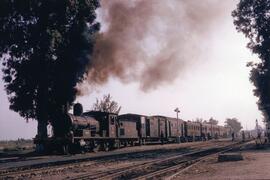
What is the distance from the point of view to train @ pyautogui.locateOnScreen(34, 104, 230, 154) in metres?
26.7

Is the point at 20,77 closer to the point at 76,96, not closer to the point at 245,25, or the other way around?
the point at 76,96

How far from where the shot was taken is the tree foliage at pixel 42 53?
31.7 metres

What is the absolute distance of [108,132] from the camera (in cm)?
3142

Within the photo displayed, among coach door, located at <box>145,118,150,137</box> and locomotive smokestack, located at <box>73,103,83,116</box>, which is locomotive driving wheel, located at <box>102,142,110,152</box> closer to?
locomotive smokestack, located at <box>73,103,83,116</box>

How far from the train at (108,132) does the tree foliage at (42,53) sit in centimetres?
370

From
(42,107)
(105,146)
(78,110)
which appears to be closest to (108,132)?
(105,146)

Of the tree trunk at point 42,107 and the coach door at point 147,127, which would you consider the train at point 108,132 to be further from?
the tree trunk at point 42,107

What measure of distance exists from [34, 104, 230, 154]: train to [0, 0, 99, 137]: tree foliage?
12.1 ft

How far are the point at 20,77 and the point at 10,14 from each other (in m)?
5.61

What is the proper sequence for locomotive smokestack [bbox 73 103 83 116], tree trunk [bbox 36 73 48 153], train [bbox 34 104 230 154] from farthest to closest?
tree trunk [bbox 36 73 48 153], locomotive smokestack [bbox 73 103 83 116], train [bbox 34 104 230 154]

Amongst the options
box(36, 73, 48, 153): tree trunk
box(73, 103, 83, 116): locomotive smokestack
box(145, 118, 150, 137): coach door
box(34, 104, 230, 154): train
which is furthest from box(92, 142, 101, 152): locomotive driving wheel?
→ box(145, 118, 150, 137): coach door

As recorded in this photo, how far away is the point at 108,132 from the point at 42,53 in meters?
9.22

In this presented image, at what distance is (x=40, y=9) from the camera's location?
3228cm

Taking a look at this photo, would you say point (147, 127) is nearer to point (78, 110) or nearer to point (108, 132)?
point (108, 132)
